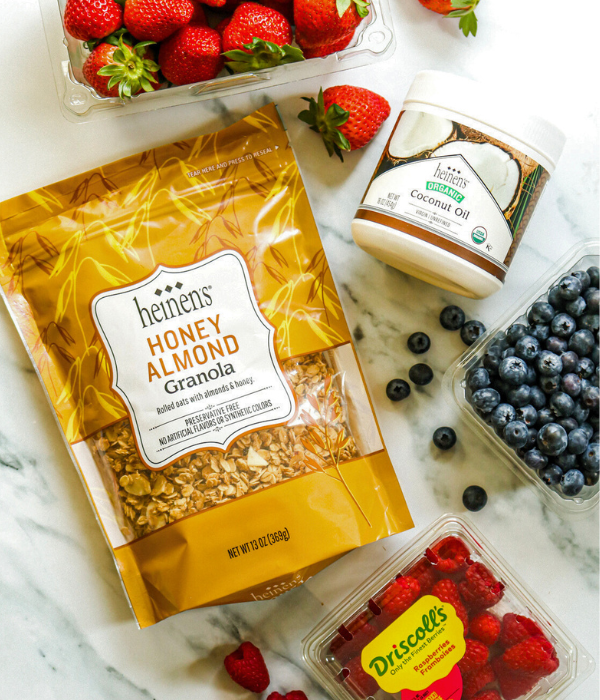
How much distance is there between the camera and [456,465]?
37.6 inches

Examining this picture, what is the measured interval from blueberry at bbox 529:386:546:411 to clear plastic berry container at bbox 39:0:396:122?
1.77 feet

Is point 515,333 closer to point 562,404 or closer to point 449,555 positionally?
point 562,404

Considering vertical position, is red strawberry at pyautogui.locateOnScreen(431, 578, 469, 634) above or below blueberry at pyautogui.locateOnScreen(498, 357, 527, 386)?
below

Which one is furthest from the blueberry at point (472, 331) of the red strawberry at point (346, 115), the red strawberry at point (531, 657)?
the red strawberry at point (531, 657)

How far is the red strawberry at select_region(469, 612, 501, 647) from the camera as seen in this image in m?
0.82

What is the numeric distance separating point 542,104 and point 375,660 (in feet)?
2.96

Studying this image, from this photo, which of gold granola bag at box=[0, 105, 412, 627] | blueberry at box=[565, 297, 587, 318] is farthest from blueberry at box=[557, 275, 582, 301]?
gold granola bag at box=[0, 105, 412, 627]

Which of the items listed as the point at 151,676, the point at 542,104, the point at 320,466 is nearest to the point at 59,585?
the point at 151,676

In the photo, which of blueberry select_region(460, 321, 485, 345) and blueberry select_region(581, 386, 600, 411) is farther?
A: blueberry select_region(460, 321, 485, 345)

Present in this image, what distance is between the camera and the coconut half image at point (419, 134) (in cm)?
74

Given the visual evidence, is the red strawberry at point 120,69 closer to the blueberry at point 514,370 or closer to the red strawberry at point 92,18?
the red strawberry at point 92,18

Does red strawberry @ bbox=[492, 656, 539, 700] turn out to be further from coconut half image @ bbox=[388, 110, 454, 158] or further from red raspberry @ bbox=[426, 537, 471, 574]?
coconut half image @ bbox=[388, 110, 454, 158]

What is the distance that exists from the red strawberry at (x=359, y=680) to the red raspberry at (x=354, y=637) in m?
0.01

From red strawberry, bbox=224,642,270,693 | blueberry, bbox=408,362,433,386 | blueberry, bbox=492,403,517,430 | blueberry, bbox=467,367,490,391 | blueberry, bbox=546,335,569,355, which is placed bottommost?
red strawberry, bbox=224,642,270,693
